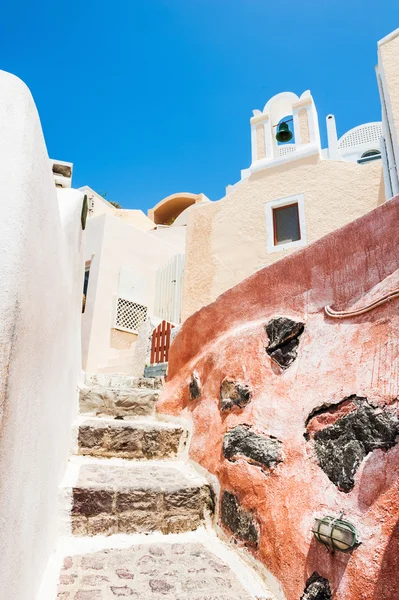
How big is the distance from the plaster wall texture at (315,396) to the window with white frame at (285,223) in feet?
18.8

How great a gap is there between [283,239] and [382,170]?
2337 mm

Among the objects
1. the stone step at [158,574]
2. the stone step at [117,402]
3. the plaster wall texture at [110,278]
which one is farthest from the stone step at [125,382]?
the plaster wall texture at [110,278]

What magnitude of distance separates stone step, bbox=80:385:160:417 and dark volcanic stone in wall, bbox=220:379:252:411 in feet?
4.31

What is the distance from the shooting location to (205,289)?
8984 millimetres

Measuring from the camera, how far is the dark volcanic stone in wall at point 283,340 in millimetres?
2365

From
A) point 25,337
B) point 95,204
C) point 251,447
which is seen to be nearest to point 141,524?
point 251,447

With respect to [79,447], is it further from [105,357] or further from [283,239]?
[105,357]

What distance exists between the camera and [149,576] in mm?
1832

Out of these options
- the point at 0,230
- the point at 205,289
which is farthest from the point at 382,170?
the point at 0,230

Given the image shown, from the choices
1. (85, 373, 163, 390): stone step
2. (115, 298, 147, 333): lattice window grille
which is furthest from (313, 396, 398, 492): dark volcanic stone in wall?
(115, 298, 147, 333): lattice window grille

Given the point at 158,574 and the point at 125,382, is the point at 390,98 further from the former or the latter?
the point at 158,574

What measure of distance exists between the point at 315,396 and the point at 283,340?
48 cm

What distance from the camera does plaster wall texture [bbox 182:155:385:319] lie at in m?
8.00

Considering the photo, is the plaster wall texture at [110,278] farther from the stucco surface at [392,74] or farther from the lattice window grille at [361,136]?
the lattice window grille at [361,136]
